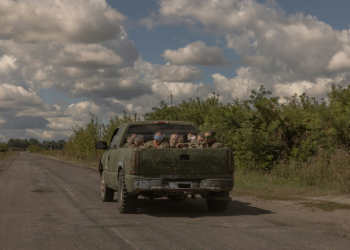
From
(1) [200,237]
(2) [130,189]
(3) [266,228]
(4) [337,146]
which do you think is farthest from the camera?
(4) [337,146]

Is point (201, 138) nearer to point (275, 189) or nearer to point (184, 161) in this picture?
point (184, 161)

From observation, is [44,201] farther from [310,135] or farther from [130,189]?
[310,135]

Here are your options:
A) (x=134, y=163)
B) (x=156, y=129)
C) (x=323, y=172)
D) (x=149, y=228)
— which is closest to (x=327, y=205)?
(x=156, y=129)

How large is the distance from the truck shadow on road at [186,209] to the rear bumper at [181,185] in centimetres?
68

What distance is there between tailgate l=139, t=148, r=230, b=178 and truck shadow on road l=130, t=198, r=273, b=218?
40.6 inches

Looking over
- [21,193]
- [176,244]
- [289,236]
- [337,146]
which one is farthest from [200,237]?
[337,146]

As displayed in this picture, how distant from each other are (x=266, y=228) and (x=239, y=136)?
12.7 metres

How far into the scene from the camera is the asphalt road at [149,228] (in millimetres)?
6793

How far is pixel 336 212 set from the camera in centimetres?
1011

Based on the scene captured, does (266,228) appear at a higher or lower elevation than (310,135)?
lower

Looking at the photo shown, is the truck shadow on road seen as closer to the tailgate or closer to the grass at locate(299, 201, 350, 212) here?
the tailgate

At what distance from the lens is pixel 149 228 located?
8.17 meters

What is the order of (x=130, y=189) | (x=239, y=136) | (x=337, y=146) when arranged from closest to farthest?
(x=130, y=189) < (x=337, y=146) < (x=239, y=136)

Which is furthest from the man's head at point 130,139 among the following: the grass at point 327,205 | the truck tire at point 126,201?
the grass at point 327,205
